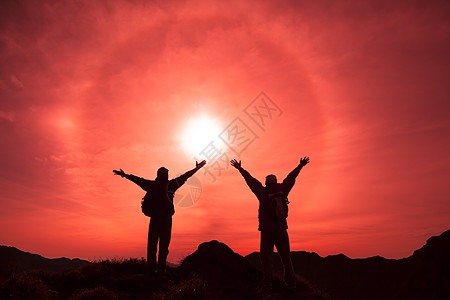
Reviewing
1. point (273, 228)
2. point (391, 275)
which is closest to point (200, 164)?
point (273, 228)

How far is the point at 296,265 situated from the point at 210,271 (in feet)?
311

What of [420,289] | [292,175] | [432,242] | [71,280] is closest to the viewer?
[292,175]

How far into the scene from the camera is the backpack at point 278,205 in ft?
25.4

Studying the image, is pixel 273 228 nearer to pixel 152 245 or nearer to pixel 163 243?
pixel 163 243

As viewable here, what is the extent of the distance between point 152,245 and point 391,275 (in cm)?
8776

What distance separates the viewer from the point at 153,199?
10070 mm

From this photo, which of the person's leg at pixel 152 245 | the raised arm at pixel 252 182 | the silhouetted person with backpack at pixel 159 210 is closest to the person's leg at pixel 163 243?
the silhouetted person with backpack at pixel 159 210

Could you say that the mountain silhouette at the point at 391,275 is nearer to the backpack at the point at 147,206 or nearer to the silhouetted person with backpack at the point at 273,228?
the backpack at the point at 147,206

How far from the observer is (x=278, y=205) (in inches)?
307

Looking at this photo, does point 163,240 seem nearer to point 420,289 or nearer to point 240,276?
point 240,276

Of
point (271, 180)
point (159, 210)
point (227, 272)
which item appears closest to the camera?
point (271, 180)

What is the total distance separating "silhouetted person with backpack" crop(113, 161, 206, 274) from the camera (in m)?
9.80

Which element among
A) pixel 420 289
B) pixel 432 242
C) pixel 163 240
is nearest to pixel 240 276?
pixel 163 240

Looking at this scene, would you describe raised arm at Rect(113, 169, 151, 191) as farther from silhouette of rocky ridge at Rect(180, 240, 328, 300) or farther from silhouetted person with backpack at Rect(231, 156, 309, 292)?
silhouetted person with backpack at Rect(231, 156, 309, 292)
